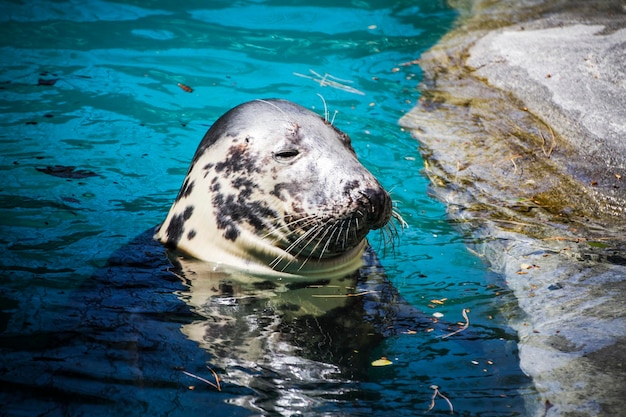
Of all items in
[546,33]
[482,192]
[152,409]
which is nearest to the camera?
[152,409]

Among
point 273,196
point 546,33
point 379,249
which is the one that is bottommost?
point 379,249

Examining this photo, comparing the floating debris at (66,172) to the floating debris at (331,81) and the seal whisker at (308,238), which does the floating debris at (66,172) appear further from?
the floating debris at (331,81)

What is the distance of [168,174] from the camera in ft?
21.4

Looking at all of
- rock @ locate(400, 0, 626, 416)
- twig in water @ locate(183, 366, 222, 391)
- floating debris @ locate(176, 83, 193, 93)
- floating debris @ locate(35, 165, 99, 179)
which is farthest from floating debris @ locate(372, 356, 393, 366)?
floating debris @ locate(176, 83, 193, 93)

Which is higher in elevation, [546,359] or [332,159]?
[332,159]

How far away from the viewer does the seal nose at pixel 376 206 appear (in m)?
4.11

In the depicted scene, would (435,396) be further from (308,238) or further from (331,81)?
(331,81)

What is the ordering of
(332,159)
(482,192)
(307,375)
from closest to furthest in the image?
(307,375) → (332,159) → (482,192)

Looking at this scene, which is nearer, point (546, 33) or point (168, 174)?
point (168, 174)

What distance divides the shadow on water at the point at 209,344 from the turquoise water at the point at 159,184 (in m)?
0.01

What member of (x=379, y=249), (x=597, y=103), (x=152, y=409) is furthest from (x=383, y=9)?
(x=152, y=409)

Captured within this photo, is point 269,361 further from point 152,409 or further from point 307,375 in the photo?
point 152,409

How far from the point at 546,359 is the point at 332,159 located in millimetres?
1592

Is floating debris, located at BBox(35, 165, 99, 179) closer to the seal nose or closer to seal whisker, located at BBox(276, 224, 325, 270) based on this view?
seal whisker, located at BBox(276, 224, 325, 270)
